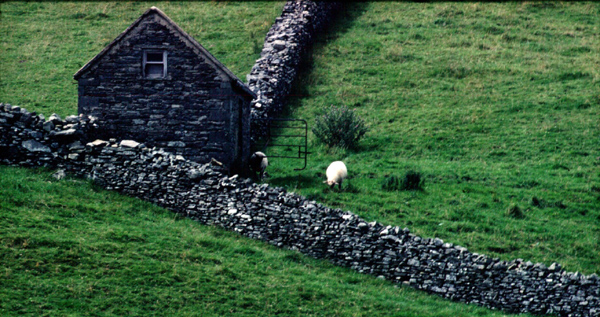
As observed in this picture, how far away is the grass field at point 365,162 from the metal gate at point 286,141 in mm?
780

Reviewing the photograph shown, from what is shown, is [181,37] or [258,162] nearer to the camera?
[181,37]

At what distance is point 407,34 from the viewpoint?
1511 inches

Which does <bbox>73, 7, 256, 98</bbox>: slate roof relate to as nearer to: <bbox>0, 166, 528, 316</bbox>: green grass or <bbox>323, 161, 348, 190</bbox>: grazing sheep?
<bbox>323, 161, 348, 190</bbox>: grazing sheep

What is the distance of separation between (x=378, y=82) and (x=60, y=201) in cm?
1922

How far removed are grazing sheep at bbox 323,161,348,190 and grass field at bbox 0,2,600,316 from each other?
426 millimetres

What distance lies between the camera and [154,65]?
2206 centimetres

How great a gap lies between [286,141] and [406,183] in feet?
23.8

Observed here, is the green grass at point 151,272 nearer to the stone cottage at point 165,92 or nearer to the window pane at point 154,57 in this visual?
the stone cottage at point 165,92

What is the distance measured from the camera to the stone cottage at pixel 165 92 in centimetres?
2183

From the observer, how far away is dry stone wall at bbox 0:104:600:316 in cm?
1524

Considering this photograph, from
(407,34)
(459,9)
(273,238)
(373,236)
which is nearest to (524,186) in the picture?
(373,236)

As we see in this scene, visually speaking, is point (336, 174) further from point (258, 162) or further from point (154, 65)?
point (154, 65)

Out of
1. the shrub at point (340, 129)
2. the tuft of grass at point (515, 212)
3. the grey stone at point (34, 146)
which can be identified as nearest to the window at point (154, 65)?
the grey stone at point (34, 146)

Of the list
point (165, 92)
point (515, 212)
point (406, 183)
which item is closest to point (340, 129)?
point (406, 183)
